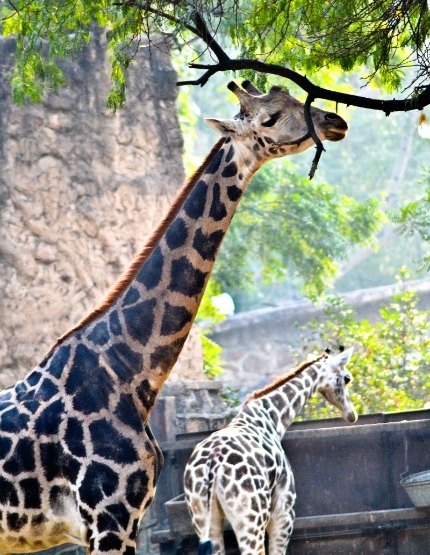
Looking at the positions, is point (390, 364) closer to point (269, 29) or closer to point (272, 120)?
point (269, 29)

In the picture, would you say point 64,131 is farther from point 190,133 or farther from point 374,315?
point 374,315

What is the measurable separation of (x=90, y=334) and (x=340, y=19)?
233 cm

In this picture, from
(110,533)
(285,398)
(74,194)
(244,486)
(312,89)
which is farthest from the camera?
(74,194)

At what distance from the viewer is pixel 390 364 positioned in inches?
461

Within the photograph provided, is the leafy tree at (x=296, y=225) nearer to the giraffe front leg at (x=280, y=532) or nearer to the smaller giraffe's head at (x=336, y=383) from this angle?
the smaller giraffe's head at (x=336, y=383)

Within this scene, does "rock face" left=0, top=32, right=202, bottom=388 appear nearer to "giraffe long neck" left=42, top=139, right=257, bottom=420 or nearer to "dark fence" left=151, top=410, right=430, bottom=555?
"dark fence" left=151, top=410, right=430, bottom=555

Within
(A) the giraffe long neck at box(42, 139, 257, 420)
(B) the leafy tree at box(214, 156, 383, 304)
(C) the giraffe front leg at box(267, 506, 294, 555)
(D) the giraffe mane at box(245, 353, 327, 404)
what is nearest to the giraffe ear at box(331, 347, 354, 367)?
(D) the giraffe mane at box(245, 353, 327, 404)

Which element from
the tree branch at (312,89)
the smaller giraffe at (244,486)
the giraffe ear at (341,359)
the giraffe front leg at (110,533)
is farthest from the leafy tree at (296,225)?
the giraffe front leg at (110,533)

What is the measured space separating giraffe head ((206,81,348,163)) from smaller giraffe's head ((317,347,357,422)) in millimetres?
4178

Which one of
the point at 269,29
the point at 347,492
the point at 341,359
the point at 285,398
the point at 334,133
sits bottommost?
the point at 347,492

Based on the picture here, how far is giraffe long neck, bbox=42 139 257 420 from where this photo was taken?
4832 mm

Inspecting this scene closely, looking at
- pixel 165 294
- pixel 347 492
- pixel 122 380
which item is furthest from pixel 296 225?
pixel 122 380

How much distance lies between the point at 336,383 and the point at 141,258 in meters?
4.41

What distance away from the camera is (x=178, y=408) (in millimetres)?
9180
